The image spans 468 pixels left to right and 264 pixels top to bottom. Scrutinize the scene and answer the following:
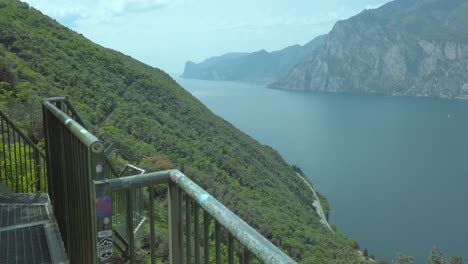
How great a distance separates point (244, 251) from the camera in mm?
1579

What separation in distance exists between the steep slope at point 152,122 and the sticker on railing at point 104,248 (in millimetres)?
15503

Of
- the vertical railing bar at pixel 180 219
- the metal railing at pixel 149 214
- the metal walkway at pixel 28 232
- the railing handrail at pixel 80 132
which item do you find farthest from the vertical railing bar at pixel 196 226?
the metal walkway at pixel 28 232

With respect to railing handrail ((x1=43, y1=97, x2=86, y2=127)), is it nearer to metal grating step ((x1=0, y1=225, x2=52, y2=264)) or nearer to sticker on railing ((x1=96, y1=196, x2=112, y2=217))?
metal grating step ((x1=0, y1=225, x2=52, y2=264))

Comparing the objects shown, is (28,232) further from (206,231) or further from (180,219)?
(206,231)

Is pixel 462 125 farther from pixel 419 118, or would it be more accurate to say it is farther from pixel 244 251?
pixel 244 251

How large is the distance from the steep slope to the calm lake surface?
1229cm

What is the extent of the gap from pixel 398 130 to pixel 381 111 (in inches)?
1692

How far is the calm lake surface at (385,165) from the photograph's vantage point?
6125 cm

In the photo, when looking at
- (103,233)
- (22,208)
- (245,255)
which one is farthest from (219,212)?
(22,208)

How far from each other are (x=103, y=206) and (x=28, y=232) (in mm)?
2584

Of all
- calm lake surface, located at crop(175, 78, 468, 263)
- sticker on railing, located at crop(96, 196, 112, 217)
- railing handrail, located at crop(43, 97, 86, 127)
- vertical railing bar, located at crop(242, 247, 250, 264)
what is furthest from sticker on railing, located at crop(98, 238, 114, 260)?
calm lake surface, located at crop(175, 78, 468, 263)

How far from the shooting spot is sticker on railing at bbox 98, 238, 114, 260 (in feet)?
7.22

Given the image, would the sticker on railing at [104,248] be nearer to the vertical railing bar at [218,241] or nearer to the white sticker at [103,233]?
the white sticker at [103,233]

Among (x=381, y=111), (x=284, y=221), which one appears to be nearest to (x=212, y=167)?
(x=284, y=221)
